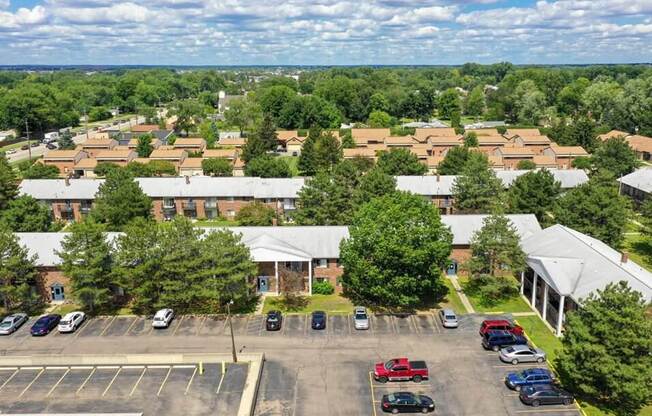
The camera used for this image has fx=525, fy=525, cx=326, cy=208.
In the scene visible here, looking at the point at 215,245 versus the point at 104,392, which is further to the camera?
the point at 215,245

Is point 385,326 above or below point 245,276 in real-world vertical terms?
below

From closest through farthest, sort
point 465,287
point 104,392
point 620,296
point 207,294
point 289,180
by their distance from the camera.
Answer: point 620,296 → point 104,392 → point 207,294 → point 465,287 → point 289,180

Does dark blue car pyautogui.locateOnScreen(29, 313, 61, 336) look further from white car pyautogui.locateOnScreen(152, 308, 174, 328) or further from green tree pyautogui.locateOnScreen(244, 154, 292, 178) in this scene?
green tree pyautogui.locateOnScreen(244, 154, 292, 178)

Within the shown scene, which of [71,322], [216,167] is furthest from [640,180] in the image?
[71,322]

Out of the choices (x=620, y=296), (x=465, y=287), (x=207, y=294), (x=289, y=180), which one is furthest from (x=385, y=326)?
(x=289, y=180)

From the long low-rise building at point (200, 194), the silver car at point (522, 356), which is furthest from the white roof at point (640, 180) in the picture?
the silver car at point (522, 356)

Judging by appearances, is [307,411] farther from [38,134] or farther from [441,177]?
[38,134]

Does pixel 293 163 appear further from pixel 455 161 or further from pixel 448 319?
pixel 448 319
